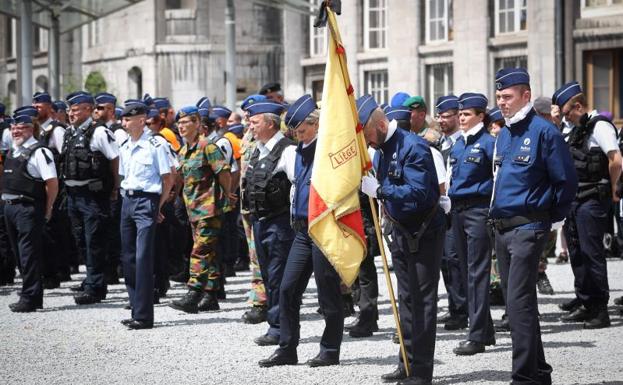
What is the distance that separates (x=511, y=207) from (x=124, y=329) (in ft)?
15.9

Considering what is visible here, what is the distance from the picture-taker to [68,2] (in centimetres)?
2238

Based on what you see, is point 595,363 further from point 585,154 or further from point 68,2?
point 68,2

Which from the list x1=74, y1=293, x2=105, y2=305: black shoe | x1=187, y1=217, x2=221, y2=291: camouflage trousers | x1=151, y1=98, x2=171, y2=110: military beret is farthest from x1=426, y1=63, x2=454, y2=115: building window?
x1=187, y1=217, x2=221, y2=291: camouflage trousers

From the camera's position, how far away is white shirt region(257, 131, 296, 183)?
1090cm

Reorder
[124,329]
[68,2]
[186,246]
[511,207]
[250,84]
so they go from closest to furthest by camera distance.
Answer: [511,207] < [124,329] < [186,246] < [68,2] < [250,84]

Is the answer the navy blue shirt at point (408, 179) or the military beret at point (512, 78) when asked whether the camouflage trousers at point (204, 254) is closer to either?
the navy blue shirt at point (408, 179)

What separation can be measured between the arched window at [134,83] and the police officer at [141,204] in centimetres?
2974

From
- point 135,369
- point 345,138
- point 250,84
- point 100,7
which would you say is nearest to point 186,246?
point 135,369

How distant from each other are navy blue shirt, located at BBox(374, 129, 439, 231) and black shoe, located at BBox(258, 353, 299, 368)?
1.69 meters

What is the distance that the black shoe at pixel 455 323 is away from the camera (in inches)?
460

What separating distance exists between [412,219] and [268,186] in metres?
2.39

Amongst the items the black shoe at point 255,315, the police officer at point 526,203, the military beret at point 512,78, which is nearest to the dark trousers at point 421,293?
the police officer at point 526,203

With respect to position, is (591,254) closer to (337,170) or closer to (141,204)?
(337,170)

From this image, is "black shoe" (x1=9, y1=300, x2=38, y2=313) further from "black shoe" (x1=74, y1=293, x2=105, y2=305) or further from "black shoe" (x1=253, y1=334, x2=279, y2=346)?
"black shoe" (x1=253, y1=334, x2=279, y2=346)
